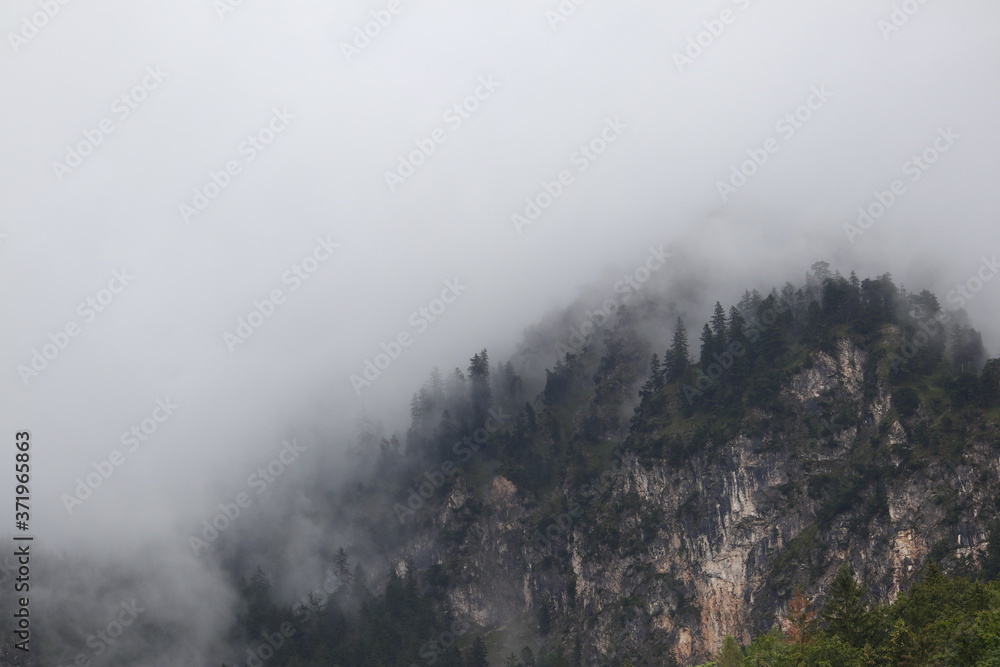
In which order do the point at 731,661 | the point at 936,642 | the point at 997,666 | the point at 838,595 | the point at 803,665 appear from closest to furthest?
the point at 997,666 → the point at 936,642 → the point at 803,665 → the point at 838,595 → the point at 731,661

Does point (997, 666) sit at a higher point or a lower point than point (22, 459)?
lower

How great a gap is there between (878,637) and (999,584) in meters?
16.6

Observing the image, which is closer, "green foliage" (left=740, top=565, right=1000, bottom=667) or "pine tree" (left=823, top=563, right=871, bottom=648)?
"green foliage" (left=740, top=565, right=1000, bottom=667)

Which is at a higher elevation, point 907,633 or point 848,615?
point 848,615

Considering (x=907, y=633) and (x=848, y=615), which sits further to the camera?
(x=848, y=615)

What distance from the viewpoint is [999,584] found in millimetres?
154875

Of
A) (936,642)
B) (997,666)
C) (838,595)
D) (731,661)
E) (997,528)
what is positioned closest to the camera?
(997,666)

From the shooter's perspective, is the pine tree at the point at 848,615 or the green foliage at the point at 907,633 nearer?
the green foliage at the point at 907,633

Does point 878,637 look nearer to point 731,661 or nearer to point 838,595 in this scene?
point 838,595

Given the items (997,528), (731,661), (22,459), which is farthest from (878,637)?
(22,459)

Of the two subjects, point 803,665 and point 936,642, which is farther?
point 803,665

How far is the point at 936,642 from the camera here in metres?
138

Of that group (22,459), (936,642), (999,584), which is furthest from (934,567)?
(22,459)

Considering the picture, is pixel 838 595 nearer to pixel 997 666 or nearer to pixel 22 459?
→ pixel 997 666
